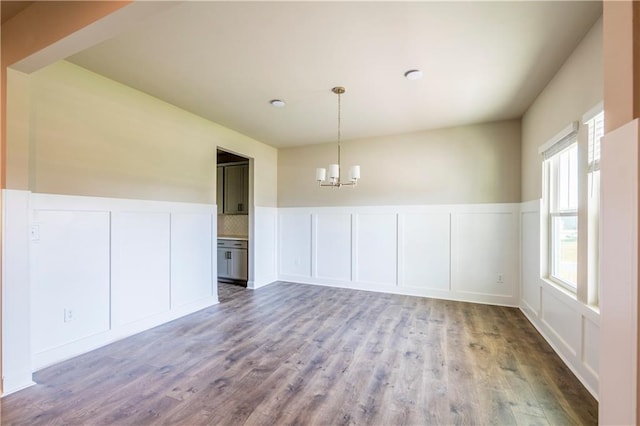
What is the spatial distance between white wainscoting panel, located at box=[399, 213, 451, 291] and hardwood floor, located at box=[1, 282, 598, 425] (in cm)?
103

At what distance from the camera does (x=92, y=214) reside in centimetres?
291

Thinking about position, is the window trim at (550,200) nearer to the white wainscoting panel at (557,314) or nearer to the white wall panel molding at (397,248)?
the white wainscoting panel at (557,314)

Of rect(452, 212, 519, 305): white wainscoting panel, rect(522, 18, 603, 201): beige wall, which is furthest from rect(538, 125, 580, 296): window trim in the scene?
rect(452, 212, 519, 305): white wainscoting panel

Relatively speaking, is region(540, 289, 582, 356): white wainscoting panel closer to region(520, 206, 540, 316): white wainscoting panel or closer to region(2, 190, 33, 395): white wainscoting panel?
region(520, 206, 540, 316): white wainscoting panel

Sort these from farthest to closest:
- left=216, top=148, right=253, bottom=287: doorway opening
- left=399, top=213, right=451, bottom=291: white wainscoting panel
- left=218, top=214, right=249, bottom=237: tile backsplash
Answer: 1. left=218, top=214, right=249, bottom=237: tile backsplash
2. left=216, top=148, right=253, bottom=287: doorway opening
3. left=399, top=213, right=451, bottom=291: white wainscoting panel

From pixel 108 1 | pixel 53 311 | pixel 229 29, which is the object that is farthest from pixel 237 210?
pixel 108 1

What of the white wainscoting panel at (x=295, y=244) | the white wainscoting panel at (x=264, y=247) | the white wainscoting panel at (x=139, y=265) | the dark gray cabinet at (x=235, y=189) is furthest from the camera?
the dark gray cabinet at (x=235, y=189)

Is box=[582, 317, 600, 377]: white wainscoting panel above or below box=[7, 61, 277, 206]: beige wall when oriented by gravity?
below

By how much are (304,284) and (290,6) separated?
14.9 ft

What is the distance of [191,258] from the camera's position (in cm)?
402

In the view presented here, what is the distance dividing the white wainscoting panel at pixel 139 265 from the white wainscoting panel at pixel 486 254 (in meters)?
4.09

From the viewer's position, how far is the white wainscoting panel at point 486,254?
424 centimetres

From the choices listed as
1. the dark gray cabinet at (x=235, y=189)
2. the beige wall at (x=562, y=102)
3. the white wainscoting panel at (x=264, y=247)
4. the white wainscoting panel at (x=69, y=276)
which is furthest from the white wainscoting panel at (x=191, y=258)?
the beige wall at (x=562, y=102)

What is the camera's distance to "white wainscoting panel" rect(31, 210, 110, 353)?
2.51 m
